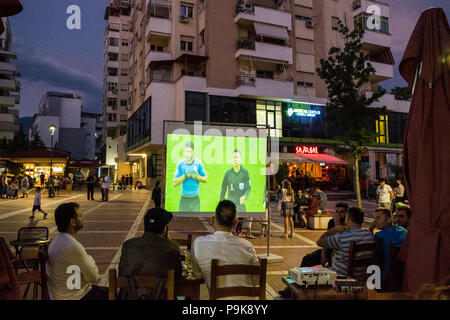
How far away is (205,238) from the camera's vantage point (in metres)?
3.40

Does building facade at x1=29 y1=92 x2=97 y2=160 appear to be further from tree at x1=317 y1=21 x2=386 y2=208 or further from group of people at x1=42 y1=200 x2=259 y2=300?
group of people at x1=42 y1=200 x2=259 y2=300

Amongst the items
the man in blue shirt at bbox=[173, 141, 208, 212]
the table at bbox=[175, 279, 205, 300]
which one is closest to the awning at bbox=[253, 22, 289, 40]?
the man in blue shirt at bbox=[173, 141, 208, 212]

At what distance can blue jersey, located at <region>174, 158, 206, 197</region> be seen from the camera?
257 inches

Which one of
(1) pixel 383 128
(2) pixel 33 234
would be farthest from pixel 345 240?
(1) pixel 383 128

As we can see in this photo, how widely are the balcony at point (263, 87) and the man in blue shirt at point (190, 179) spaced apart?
21.3 metres

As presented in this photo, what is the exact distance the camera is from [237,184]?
22.3 feet

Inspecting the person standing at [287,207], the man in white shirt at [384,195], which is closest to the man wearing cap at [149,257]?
the person standing at [287,207]

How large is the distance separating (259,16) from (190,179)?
2528 cm

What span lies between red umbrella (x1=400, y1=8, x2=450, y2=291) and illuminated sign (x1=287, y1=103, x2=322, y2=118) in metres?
26.1

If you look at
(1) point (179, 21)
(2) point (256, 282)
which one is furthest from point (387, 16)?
(2) point (256, 282)

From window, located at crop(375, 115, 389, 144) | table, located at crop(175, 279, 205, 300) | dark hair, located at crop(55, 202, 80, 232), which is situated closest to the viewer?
table, located at crop(175, 279, 205, 300)

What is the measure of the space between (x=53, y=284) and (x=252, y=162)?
442 centimetres

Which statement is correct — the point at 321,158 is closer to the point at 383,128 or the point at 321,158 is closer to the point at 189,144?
the point at 383,128
